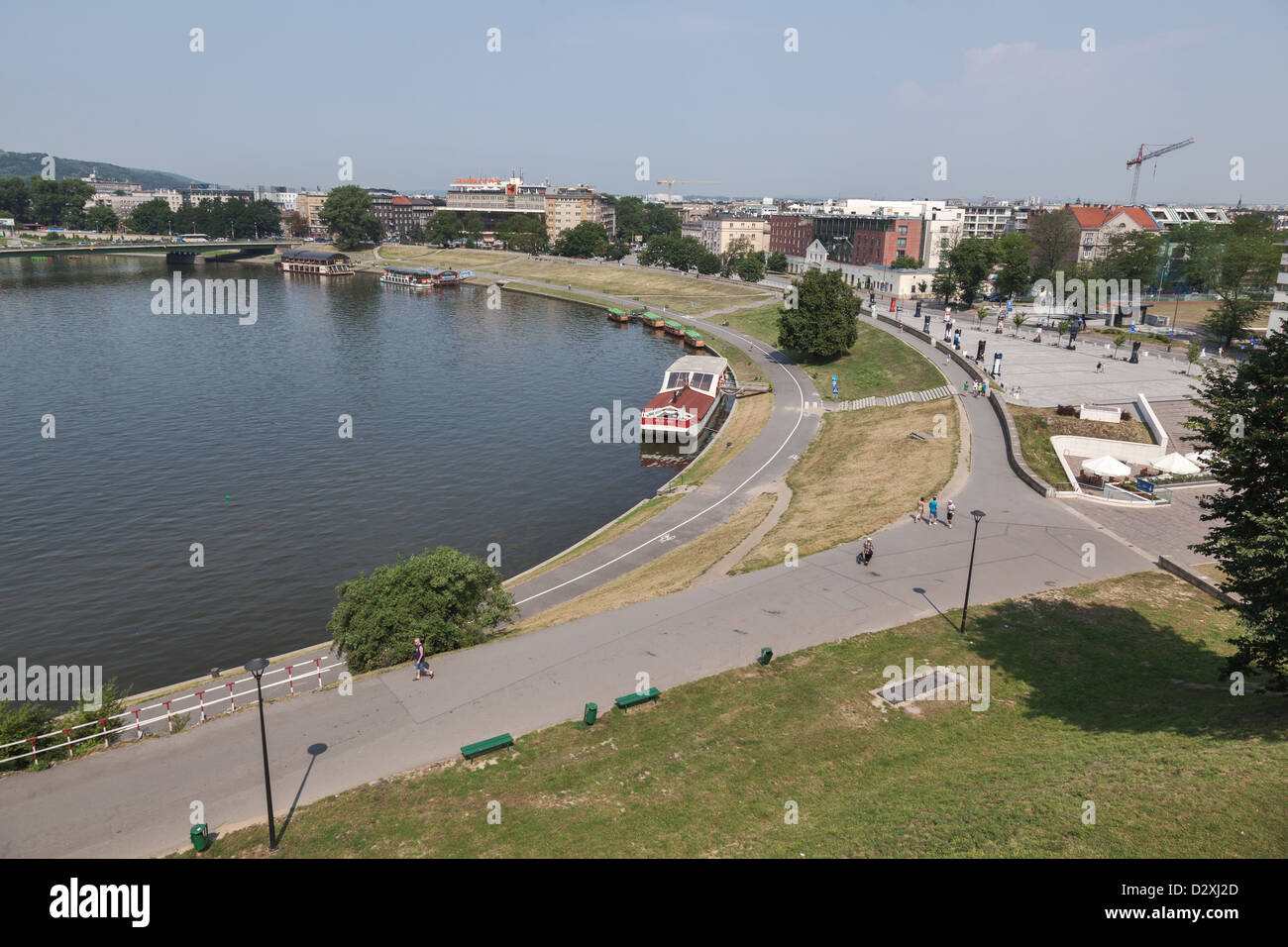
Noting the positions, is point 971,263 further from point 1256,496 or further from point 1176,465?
point 1256,496

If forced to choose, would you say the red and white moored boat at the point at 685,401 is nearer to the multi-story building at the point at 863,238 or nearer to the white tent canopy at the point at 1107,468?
the white tent canopy at the point at 1107,468

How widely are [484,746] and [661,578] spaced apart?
1390cm

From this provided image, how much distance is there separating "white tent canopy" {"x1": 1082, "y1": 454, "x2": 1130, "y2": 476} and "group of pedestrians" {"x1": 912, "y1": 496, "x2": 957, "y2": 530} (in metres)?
9.42

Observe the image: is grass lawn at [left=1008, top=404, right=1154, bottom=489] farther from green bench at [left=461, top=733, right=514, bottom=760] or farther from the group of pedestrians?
green bench at [left=461, top=733, right=514, bottom=760]

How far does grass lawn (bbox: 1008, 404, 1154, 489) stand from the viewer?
149 feet

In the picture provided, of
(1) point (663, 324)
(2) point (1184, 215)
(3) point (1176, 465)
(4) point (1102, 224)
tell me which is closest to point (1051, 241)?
(4) point (1102, 224)

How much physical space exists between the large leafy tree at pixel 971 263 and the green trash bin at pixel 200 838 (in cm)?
9731

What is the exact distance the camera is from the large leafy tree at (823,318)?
7606cm

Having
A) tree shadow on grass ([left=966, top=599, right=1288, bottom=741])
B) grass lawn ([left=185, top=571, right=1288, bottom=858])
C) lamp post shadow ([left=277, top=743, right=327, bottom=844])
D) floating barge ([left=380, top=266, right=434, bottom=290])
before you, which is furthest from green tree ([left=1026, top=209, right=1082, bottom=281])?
lamp post shadow ([left=277, top=743, right=327, bottom=844])

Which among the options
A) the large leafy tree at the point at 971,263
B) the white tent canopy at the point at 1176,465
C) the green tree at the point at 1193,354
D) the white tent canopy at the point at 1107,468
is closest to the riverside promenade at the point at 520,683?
the white tent canopy at the point at 1107,468

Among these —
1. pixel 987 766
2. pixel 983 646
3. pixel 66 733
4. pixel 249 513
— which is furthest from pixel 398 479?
pixel 987 766
